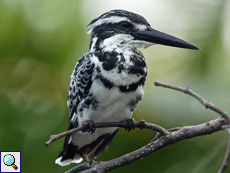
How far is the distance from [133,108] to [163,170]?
1.33ft

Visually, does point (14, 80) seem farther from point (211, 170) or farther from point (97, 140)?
point (211, 170)

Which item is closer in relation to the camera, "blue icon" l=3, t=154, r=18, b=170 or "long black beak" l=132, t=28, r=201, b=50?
"long black beak" l=132, t=28, r=201, b=50

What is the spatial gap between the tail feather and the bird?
0.01 meters

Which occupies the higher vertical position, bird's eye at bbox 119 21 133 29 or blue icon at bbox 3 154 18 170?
bird's eye at bbox 119 21 133 29

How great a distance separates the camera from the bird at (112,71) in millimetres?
1933

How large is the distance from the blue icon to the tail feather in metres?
0.30

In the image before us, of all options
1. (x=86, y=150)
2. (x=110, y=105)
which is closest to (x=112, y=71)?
(x=110, y=105)

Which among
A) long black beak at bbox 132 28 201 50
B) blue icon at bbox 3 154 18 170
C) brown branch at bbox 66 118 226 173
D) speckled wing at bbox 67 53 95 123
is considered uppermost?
long black beak at bbox 132 28 201 50

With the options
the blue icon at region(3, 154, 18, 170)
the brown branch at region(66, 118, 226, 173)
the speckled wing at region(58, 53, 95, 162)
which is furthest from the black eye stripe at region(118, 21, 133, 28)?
the blue icon at region(3, 154, 18, 170)

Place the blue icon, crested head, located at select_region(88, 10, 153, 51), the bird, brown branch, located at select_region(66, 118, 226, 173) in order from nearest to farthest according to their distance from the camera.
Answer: brown branch, located at select_region(66, 118, 226, 173), the bird, crested head, located at select_region(88, 10, 153, 51), the blue icon

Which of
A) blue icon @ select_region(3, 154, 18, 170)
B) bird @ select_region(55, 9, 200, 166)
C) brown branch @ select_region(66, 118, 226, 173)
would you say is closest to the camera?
brown branch @ select_region(66, 118, 226, 173)

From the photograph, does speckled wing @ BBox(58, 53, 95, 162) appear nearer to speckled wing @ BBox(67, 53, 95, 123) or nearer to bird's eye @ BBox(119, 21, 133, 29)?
speckled wing @ BBox(67, 53, 95, 123)

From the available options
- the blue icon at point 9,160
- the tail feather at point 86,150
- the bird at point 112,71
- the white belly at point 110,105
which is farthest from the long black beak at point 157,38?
the blue icon at point 9,160

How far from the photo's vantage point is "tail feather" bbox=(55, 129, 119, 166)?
2253mm
